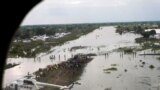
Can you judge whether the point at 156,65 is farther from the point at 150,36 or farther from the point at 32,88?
the point at 150,36

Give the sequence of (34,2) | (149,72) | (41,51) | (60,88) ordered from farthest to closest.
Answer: (41,51), (149,72), (60,88), (34,2)

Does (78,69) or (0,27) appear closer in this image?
(0,27)

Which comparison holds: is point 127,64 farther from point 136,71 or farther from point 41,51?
point 41,51

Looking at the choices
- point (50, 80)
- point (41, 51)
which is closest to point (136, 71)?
point (50, 80)

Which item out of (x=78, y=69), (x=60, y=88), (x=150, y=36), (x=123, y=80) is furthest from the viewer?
(x=150, y=36)

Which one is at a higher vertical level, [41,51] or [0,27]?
[0,27]

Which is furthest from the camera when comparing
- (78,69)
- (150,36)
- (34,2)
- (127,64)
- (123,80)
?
(150,36)

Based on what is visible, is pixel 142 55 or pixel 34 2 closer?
pixel 34 2

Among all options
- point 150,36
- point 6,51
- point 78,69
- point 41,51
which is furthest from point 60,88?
point 150,36

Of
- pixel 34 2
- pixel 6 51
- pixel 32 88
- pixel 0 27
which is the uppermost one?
pixel 34 2
